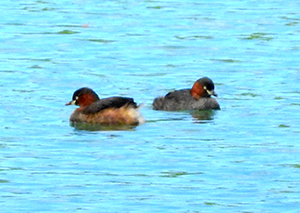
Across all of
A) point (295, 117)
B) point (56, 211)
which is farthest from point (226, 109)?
point (56, 211)

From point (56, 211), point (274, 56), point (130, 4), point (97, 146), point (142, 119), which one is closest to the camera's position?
point (56, 211)

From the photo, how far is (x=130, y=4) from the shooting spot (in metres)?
30.5

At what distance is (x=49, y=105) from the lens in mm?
18812

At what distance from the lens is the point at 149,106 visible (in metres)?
19.2

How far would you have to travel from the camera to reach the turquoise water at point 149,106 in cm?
1301

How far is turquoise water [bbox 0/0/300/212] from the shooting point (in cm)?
1301

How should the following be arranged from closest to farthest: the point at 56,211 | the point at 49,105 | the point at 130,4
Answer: the point at 56,211, the point at 49,105, the point at 130,4

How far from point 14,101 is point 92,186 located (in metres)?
6.20

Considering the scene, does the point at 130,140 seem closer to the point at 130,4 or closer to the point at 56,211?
the point at 56,211

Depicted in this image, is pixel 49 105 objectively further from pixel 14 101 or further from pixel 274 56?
pixel 274 56

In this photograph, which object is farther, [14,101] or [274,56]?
[274,56]

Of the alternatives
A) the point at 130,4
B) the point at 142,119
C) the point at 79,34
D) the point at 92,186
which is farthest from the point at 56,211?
the point at 130,4

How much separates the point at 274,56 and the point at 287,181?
33.7 feet

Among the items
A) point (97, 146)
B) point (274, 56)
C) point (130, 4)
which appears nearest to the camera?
point (97, 146)
